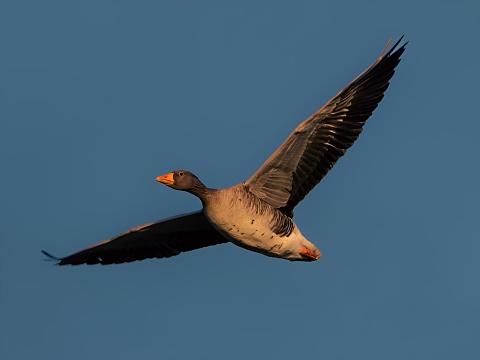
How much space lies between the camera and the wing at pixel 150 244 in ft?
59.4

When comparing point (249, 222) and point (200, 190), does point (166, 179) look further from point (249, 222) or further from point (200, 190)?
point (249, 222)

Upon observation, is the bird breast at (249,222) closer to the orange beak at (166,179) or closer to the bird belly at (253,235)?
the bird belly at (253,235)

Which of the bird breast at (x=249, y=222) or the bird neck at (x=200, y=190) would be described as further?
the bird neck at (x=200, y=190)

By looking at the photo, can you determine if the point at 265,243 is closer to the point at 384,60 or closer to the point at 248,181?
the point at 248,181

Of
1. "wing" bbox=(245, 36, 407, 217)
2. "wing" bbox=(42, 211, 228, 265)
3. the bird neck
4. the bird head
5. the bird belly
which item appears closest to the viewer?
the bird belly

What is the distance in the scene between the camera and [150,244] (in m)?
18.6

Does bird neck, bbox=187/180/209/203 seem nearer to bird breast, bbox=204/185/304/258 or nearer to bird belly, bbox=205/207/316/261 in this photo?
bird breast, bbox=204/185/304/258

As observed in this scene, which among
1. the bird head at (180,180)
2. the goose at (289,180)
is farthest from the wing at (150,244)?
the bird head at (180,180)

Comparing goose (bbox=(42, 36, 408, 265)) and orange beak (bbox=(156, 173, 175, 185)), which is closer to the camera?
goose (bbox=(42, 36, 408, 265))

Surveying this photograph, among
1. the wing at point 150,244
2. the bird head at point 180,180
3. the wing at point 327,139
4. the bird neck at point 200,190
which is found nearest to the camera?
the bird neck at point 200,190

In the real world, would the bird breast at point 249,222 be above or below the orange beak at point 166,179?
below

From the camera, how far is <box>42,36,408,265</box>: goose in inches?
626

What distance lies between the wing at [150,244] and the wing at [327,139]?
5.85 ft

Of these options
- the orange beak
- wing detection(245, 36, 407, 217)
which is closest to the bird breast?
wing detection(245, 36, 407, 217)
